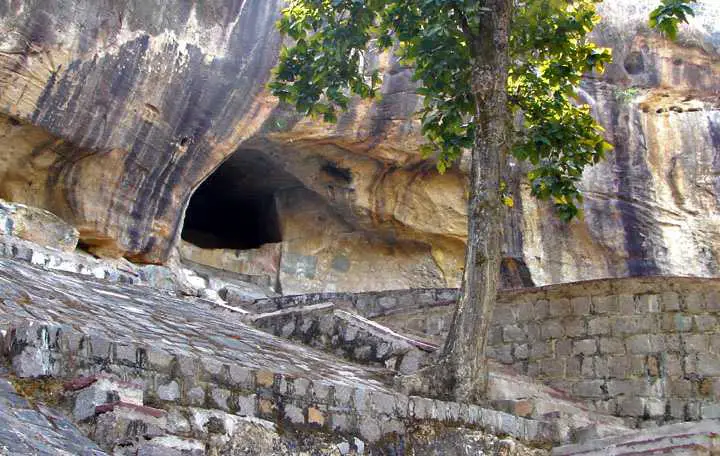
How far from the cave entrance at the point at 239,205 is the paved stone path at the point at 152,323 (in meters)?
11.5

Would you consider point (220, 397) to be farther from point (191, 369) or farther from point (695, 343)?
point (695, 343)

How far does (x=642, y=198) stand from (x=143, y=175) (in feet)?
32.2

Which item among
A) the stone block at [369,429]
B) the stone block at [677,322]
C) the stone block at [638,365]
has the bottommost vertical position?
the stone block at [369,429]

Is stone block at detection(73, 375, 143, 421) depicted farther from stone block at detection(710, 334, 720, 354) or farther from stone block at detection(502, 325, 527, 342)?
stone block at detection(710, 334, 720, 354)

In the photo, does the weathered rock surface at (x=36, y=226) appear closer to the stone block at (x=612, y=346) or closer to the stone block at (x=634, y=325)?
the stone block at (x=612, y=346)

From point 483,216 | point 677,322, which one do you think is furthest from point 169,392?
point 677,322

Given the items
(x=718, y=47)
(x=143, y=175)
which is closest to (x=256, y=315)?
(x=143, y=175)

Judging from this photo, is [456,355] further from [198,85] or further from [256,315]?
[198,85]

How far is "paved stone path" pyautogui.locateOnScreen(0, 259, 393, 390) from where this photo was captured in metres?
5.95

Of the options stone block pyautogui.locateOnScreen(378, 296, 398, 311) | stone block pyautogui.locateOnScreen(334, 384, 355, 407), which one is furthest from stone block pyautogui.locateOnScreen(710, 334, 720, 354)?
stone block pyautogui.locateOnScreen(334, 384, 355, 407)

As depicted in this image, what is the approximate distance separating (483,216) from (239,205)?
15.0m

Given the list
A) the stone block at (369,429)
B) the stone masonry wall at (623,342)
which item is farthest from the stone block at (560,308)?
the stone block at (369,429)

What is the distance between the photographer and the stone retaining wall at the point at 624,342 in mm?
8945

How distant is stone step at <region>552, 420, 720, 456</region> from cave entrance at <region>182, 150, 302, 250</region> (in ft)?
45.2
